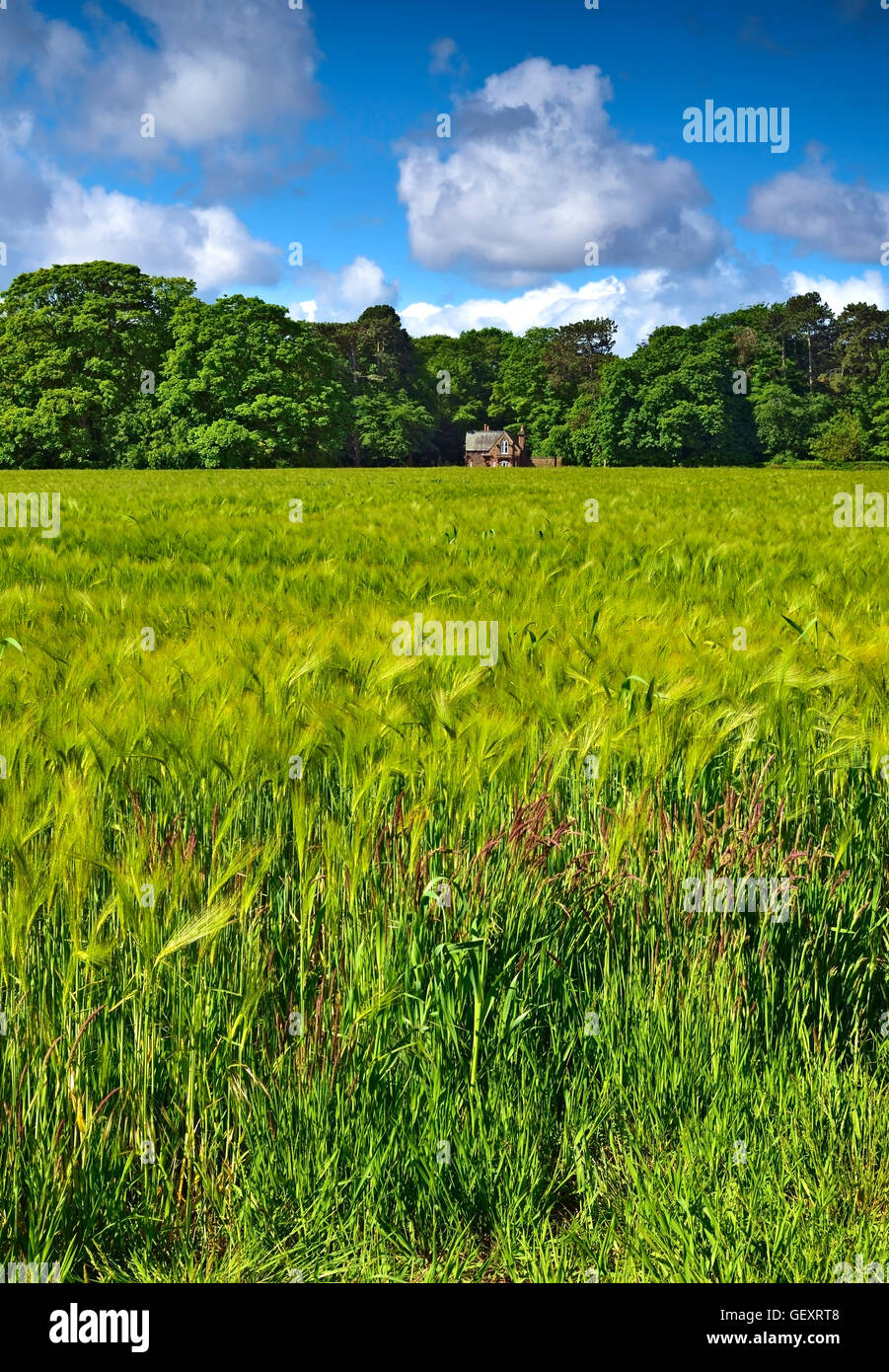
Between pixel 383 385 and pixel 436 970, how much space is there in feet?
294

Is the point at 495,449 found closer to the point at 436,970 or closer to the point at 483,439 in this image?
the point at 483,439

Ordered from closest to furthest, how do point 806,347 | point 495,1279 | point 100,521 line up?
point 495,1279 < point 100,521 < point 806,347

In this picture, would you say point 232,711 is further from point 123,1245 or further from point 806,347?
point 806,347

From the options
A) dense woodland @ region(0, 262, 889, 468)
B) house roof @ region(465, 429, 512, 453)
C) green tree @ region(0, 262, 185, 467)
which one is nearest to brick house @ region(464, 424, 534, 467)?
house roof @ region(465, 429, 512, 453)

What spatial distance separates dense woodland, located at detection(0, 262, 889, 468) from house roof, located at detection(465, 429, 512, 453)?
300 cm

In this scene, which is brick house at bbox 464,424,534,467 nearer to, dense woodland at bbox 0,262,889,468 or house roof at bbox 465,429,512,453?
house roof at bbox 465,429,512,453

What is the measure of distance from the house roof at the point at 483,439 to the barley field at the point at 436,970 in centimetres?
8924

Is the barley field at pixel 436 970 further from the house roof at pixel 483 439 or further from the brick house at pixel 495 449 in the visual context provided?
the house roof at pixel 483 439

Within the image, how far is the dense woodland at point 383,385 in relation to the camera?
5266 centimetres

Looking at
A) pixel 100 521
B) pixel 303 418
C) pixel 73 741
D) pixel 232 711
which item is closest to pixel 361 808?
pixel 232 711

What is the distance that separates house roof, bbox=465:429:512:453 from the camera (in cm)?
8912

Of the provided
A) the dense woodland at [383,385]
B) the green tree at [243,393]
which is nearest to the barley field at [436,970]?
the dense woodland at [383,385]

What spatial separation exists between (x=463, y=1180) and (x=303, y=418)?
55.3m
